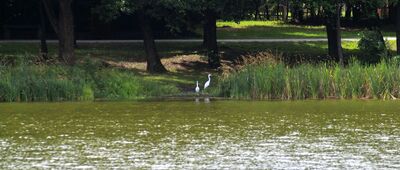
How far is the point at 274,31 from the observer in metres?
57.7

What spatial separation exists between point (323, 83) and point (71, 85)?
8.16 meters

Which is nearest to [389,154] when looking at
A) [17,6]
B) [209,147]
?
[209,147]

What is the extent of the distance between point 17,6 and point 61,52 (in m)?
12.7

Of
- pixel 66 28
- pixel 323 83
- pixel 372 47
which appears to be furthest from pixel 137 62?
pixel 323 83

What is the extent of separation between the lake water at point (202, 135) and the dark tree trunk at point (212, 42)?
12165mm

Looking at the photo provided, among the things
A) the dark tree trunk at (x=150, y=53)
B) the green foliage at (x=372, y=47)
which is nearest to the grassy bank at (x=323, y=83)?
the green foliage at (x=372, y=47)

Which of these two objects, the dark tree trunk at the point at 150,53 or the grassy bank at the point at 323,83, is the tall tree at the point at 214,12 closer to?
the dark tree trunk at the point at 150,53

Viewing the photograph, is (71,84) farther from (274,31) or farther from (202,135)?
(274,31)

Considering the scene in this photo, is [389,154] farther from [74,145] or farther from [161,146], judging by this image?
[74,145]

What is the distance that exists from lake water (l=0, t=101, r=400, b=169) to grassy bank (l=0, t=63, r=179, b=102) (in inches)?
51.6

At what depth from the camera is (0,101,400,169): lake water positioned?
15.8 meters

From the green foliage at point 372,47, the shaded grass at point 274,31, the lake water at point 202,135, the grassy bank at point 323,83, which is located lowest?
the lake water at point 202,135

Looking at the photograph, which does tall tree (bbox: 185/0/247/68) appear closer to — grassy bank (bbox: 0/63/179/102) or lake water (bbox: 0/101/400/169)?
grassy bank (bbox: 0/63/179/102)

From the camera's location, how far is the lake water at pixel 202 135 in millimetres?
15766
